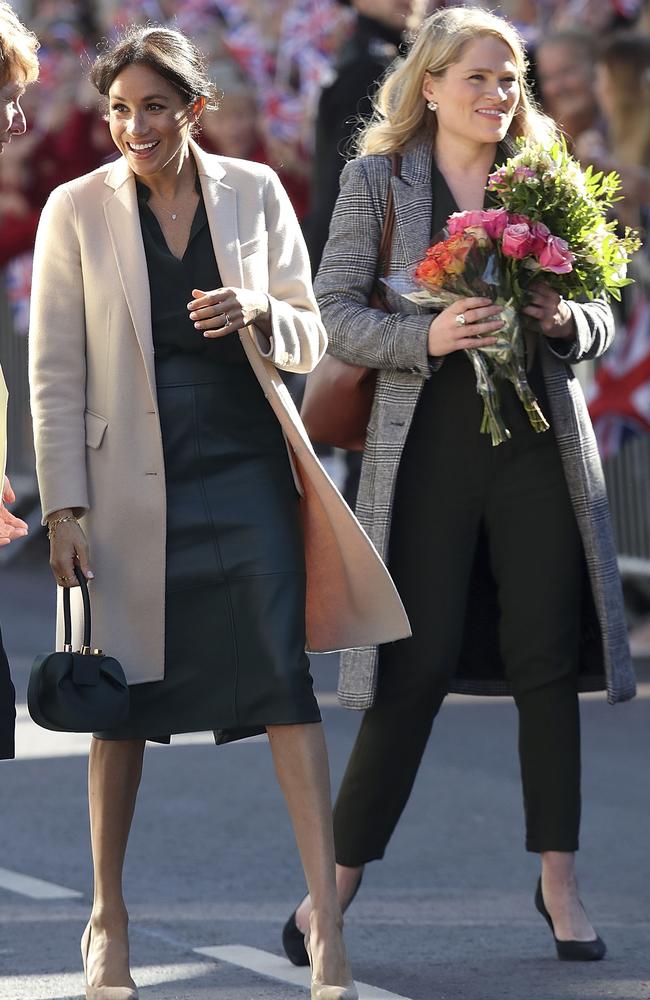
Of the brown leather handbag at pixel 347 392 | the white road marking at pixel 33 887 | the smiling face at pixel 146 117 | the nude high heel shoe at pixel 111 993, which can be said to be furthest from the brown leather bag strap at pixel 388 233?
the white road marking at pixel 33 887

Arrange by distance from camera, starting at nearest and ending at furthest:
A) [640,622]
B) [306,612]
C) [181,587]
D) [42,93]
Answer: [181,587] < [306,612] < [640,622] < [42,93]

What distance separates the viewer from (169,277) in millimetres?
4418

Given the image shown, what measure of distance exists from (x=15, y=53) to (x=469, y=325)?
46.8 inches

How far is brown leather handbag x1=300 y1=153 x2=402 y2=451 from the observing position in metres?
4.88

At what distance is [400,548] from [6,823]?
2089mm

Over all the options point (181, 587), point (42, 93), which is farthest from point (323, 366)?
point (42, 93)

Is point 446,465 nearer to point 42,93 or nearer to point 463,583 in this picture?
point 463,583

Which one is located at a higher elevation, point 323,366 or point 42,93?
point 42,93

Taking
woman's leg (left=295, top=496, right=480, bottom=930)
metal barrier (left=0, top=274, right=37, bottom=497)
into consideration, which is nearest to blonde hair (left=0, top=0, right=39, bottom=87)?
Result: woman's leg (left=295, top=496, right=480, bottom=930)

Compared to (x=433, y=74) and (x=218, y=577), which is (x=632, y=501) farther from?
(x=218, y=577)

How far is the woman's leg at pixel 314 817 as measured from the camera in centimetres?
425

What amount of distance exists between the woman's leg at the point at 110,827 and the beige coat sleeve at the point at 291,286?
0.90 m

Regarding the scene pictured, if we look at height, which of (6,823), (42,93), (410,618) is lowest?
(6,823)

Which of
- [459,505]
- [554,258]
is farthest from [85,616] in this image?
[554,258]
